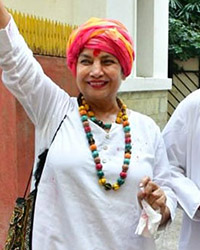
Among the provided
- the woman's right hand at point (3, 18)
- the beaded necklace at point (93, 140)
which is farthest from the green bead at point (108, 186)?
the woman's right hand at point (3, 18)

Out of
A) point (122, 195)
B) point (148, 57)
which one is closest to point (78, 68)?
point (122, 195)

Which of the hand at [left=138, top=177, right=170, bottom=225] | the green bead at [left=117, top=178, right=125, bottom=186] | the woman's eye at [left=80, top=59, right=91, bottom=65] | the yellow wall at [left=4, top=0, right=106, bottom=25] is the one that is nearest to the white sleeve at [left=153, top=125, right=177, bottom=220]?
the hand at [left=138, top=177, right=170, bottom=225]

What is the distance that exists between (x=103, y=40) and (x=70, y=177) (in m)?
0.54

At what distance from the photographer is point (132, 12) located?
5.64 metres

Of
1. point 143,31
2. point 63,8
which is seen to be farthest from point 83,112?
point 143,31

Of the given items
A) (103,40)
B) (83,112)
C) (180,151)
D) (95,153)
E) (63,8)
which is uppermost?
(63,8)

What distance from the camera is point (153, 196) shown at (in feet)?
5.67

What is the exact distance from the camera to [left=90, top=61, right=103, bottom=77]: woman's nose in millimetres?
1795

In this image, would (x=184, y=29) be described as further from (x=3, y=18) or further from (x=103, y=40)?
(x=3, y=18)

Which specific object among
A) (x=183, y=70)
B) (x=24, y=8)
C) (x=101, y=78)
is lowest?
(x=183, y=70)

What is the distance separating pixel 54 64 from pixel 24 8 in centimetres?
53

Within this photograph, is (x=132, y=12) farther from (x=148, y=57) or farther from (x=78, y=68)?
(x=78, y=68)

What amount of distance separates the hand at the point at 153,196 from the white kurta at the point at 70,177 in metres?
0.08

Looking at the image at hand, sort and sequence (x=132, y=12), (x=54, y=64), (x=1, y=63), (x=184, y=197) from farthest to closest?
(x=132, y=12), (x=54, y=64), (x=184, y=197), (x=1, y=63)
